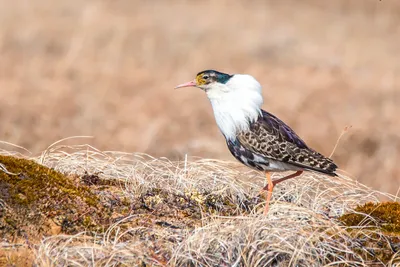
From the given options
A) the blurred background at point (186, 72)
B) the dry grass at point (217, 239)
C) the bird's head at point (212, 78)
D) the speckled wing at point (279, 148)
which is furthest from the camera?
the blurred background at point (186, 72)

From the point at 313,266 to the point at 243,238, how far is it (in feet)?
1.32

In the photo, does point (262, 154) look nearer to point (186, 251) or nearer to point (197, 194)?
point (197, 194)

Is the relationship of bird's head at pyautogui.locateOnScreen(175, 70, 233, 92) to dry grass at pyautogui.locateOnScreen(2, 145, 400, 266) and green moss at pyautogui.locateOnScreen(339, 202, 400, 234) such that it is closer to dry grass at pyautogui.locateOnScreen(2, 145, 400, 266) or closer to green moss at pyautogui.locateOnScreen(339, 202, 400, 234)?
dry grass at pyautogui.locateOnScreen(2, 145, 400, 266)

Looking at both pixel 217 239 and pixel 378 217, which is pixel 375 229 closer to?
pixel 378 217

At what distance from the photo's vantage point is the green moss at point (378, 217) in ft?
18.3

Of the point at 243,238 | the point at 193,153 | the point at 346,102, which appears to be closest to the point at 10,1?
the point at 346,102

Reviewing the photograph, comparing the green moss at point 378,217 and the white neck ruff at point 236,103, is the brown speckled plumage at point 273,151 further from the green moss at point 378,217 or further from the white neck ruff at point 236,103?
the green moss at point 378,217

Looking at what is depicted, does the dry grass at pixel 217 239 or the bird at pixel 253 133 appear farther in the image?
the bird at pixel 253 133

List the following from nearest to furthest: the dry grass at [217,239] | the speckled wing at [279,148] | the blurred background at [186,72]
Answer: the dry grass at [217,239]
the speckled wing at [279,148]
the blurred background at [186,72]

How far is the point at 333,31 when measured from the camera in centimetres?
2416

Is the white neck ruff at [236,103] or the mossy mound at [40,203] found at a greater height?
the white neck ruff at [236,103]

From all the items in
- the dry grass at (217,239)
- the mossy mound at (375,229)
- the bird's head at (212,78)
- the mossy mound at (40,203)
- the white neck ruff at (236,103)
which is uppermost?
the bird's head at (212,78)

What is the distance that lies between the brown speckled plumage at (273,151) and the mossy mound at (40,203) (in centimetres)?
116

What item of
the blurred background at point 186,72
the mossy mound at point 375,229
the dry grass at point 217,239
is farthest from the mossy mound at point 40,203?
the blurred background at point 186,72
